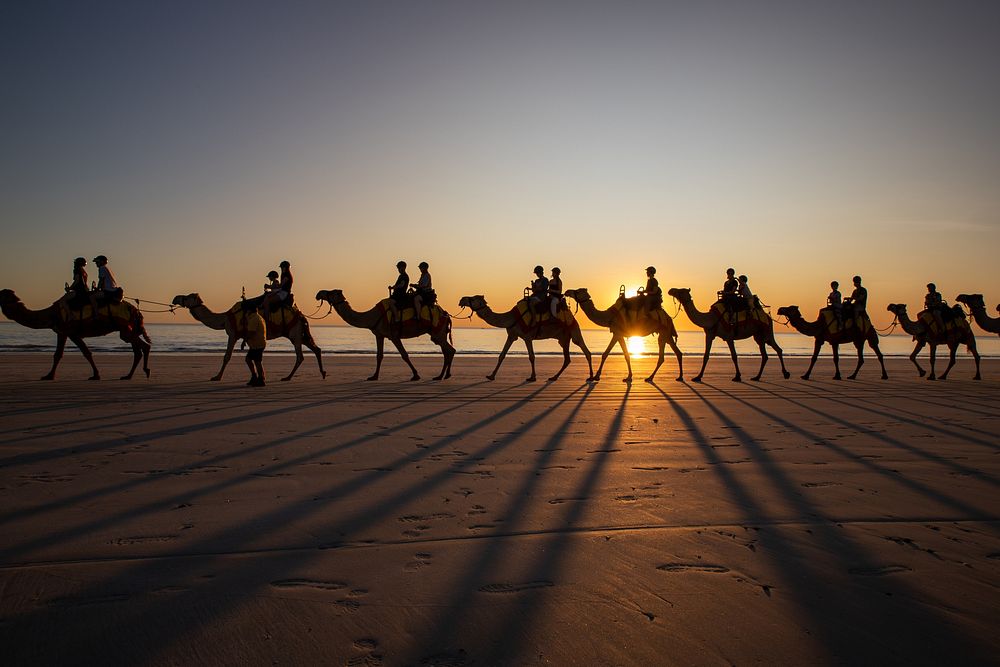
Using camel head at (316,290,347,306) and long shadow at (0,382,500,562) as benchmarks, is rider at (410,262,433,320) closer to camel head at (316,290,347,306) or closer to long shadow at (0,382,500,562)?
camel head at (316,290,347,306)

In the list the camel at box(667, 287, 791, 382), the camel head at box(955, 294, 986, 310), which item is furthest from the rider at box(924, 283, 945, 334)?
the camel at box(667, 287, 791, 382)

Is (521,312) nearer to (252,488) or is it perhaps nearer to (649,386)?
(649,386)

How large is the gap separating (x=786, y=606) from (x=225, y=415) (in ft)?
28.9

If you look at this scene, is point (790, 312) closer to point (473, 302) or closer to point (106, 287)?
point (473, 302)

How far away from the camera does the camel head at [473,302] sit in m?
19.6

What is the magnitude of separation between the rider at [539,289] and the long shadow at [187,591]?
1289 centimetres

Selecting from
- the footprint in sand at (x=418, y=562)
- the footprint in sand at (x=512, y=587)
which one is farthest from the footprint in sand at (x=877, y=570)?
the footprint in sand at (x=418, y=562)

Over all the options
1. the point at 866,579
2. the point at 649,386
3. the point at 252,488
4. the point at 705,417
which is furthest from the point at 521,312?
the point at 866,579

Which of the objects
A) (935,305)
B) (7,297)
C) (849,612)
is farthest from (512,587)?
(935,305)

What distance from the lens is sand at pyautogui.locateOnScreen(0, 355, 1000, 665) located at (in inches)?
116

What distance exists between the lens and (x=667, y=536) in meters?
4.40

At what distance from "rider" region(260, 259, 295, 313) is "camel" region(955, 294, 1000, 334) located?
2215 centimetres

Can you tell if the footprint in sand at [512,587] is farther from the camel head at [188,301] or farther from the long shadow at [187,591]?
the camel head at [188,301]

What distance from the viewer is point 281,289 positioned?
1698cm
